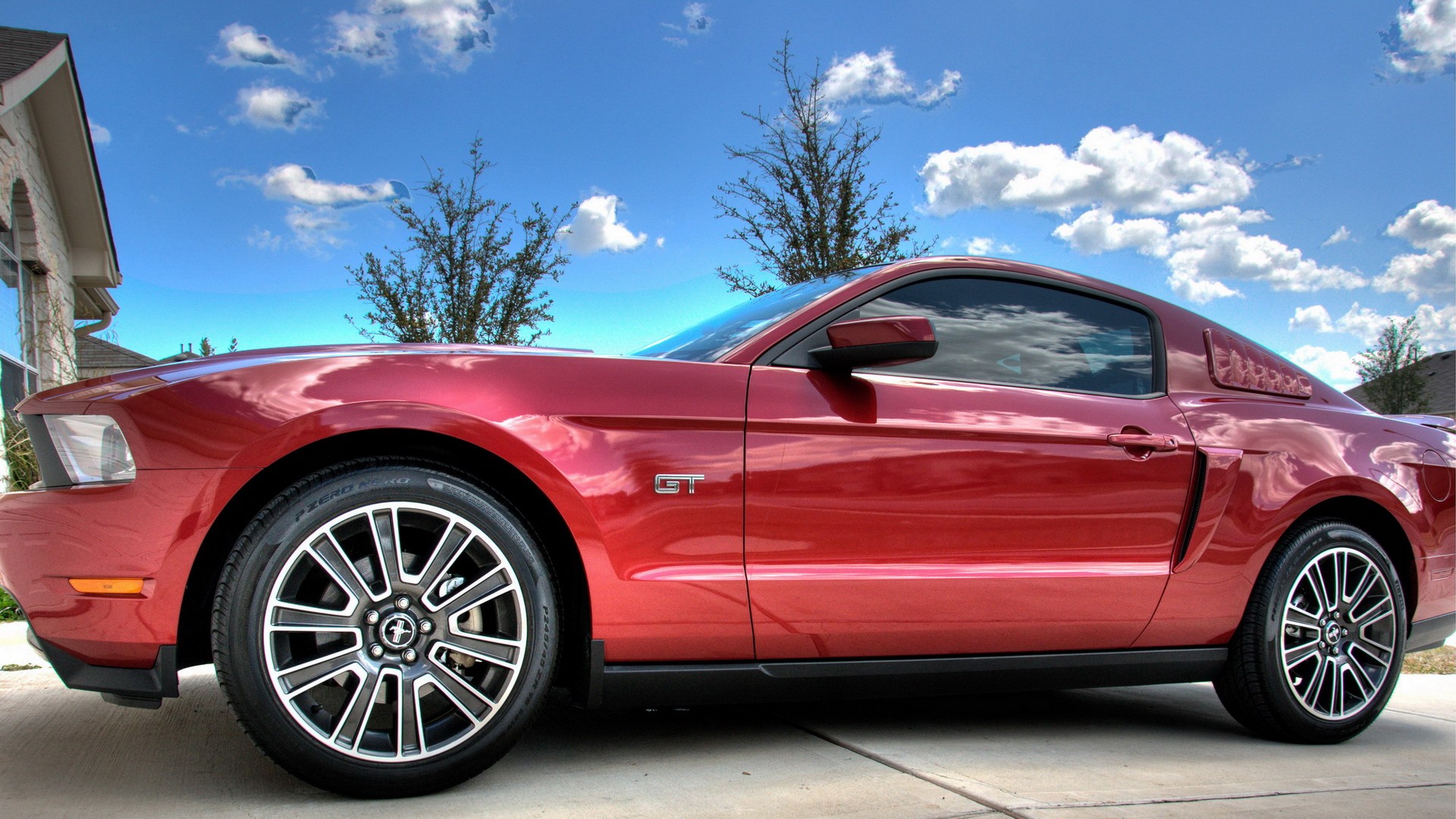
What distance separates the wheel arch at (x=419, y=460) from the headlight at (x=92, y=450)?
0.78ft

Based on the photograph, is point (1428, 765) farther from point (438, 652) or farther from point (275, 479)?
point (275, 479)

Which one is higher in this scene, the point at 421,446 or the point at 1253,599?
the point at 421,446

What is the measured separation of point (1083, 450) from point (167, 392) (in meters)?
2.43

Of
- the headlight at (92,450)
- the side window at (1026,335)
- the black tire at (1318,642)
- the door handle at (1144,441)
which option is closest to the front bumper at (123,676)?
the headlight at (92,450)

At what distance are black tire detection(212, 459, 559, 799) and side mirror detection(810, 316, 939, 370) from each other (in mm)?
947

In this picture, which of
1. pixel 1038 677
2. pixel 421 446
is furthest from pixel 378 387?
pixel 1038 677

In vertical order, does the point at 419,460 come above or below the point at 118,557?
above

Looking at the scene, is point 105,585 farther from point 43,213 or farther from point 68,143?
point 68,143

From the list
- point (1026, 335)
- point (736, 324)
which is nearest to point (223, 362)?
point (736, 324)

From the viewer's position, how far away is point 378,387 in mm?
2262

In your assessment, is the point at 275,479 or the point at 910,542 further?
the point at 910,542

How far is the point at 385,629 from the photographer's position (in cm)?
221

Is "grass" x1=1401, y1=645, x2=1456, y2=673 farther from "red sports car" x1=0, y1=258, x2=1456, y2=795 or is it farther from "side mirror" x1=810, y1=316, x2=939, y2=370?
"side mirror" x1=810, y1=316, x2=939, y2=370

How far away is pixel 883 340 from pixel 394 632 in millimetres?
1389
